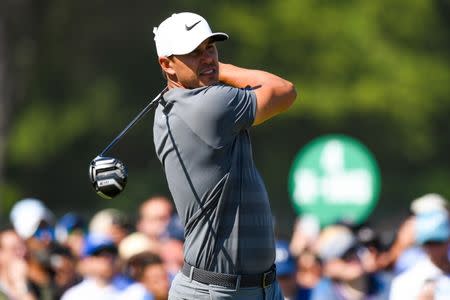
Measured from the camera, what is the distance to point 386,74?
26.1 m

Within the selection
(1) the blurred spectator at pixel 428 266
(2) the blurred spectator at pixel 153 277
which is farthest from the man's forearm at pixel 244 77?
(2) the blurred spectator at pixel 153 277

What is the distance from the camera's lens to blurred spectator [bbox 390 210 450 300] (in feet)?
30.5

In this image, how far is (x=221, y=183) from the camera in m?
7.18

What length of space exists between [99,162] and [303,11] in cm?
1930

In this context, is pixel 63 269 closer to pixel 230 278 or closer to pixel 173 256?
pixel 173 256

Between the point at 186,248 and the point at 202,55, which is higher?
the point at 202,55

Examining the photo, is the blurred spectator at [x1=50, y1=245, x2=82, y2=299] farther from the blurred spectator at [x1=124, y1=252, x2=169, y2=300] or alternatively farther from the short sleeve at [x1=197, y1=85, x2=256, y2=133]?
the short sleeve at [x1=197, y1=85, x2=256, y2=133]

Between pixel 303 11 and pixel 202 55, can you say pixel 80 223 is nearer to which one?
pixel 202 55

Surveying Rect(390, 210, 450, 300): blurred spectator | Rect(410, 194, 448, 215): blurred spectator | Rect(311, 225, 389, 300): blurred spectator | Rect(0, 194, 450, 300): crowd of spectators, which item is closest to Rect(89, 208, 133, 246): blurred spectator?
Rect(0, 194, 450, 300): crowd of spectators

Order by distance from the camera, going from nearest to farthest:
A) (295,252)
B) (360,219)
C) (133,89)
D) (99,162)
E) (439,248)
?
(99,162) → (439,248) → (295,252) → (360,219) → (133,89)

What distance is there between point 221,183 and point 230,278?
0.42m

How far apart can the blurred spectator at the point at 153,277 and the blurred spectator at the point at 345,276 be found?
43.5 inches

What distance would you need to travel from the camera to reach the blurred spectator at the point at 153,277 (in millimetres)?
10625

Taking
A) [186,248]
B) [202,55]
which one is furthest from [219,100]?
[186,248]
